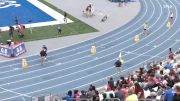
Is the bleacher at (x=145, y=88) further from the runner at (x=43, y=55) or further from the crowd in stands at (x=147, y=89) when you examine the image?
the runner at (x=43, y=55)

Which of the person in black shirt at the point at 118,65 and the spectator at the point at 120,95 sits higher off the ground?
the person in black shirt at the point at 118,65

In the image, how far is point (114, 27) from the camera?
36.3 meters

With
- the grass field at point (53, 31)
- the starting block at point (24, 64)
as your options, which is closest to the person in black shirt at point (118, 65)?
the starting block at point (24, 64)

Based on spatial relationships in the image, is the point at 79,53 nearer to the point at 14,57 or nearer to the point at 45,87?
the point at 14,57

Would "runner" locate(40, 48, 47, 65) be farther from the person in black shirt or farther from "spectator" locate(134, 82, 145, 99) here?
"spectator" locate(134, 82, 145, 99)

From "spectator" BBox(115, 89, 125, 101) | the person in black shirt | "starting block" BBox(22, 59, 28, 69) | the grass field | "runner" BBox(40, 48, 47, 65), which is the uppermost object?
the grass field

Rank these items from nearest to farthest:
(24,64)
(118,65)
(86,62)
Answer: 1. (118,65)
2. (24,64)
3. (86,62)

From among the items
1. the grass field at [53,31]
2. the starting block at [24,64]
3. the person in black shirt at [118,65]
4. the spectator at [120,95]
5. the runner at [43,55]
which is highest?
the grass field at [53,31]

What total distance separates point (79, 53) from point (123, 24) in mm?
8213

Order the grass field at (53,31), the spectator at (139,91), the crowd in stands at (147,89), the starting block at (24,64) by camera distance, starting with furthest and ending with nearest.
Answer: the grass field at (53,31) < the starting block at (24,64) < the spectator at (139,91) < the crowd in stands at (147,89)

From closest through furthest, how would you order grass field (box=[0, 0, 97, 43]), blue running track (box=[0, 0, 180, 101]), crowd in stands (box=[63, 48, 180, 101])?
crowd in stands (box=[63, 48, 180, 101]), blue running track (box=[0, 0, 180, 101]), grass field (box=[0, 0, 97, 43])

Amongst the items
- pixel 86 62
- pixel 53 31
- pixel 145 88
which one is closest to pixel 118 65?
pixel 86 62

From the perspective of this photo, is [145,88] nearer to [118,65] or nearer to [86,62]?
[118,65]

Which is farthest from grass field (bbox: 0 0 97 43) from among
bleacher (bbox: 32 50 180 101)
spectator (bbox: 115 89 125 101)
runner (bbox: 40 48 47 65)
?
spectator (bbox: 115 89 125 101)
